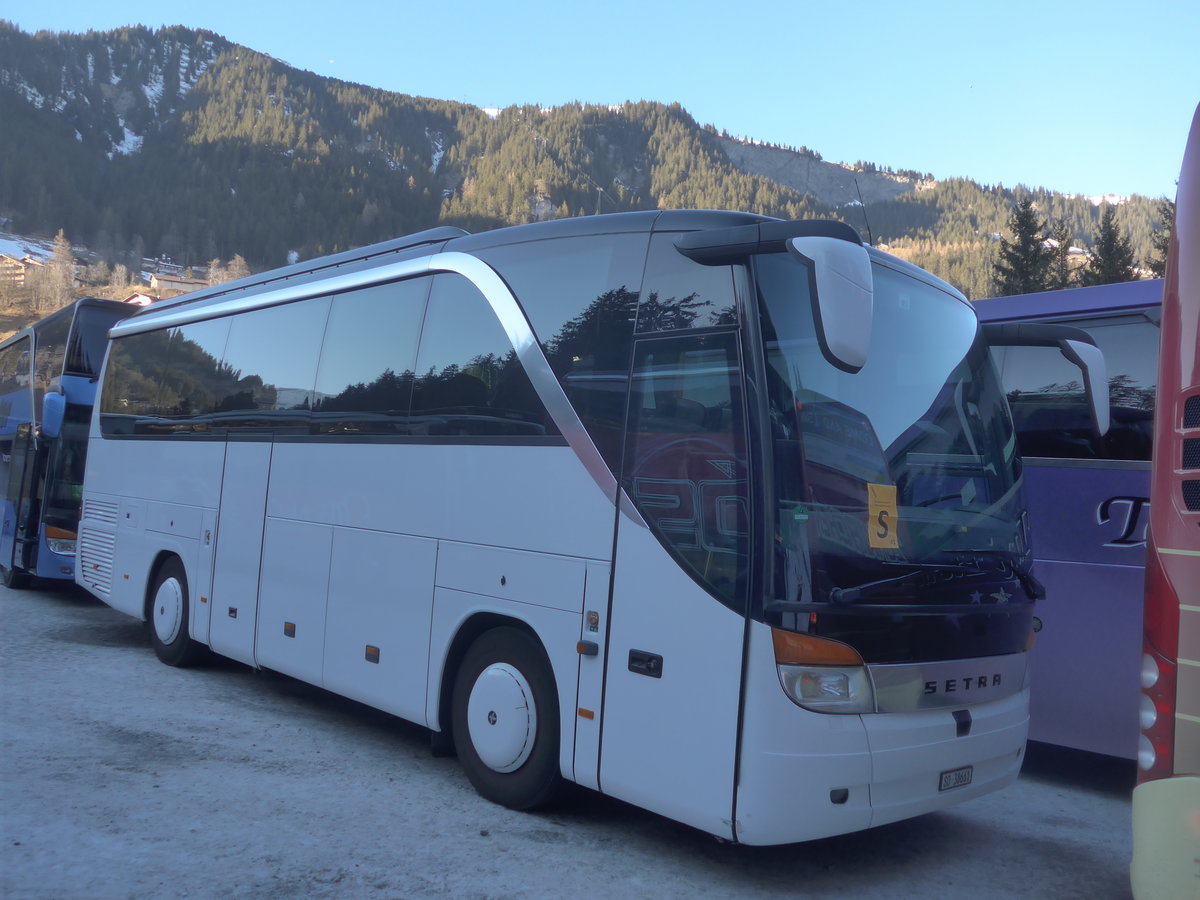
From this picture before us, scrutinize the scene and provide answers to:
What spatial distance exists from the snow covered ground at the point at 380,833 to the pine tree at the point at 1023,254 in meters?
49.6

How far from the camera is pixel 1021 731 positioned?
505 cm

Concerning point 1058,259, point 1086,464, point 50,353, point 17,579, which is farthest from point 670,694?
point 1058,259

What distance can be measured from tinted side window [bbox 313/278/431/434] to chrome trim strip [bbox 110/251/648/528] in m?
0.10

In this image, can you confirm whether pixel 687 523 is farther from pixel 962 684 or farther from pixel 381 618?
pixel 381 618

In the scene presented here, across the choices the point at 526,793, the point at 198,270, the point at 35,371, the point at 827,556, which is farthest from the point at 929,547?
the point at 198,270

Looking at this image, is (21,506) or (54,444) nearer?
(54,444)

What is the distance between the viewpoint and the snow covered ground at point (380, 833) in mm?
4277

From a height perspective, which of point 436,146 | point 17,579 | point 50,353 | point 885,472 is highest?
point 436,146

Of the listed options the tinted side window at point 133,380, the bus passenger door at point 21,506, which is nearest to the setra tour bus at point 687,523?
the tinted side window at point 133,380

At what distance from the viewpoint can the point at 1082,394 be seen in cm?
646

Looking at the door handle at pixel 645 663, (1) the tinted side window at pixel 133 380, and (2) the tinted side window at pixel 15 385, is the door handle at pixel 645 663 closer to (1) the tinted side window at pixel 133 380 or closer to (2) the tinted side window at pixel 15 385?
(1) the tinted side window at pixel 133 380

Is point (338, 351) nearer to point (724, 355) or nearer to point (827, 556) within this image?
point (724, 355)

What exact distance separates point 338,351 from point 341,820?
3378 mm

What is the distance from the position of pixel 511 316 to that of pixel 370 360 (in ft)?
5.29
